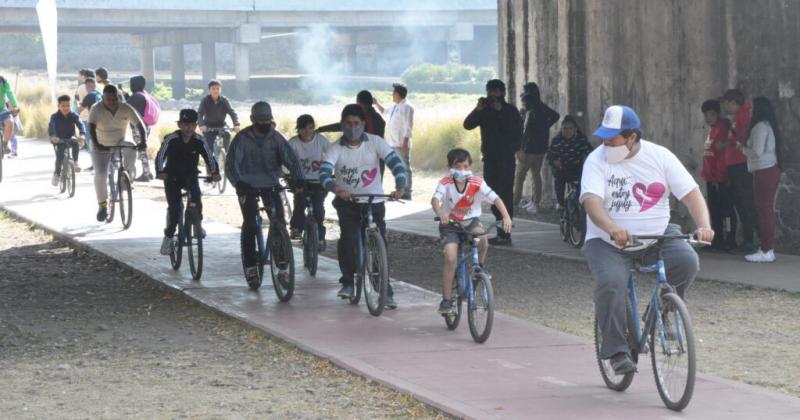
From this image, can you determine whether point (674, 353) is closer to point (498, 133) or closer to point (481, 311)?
point (481, 311)

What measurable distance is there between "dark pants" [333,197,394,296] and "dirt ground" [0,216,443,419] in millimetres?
1076

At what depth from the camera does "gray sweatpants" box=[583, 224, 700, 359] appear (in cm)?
790

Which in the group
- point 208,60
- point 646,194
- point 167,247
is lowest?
point 167,247

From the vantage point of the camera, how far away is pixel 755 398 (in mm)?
7996

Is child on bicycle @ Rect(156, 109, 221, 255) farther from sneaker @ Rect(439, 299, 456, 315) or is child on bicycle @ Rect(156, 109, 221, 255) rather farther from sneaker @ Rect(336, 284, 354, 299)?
sneaker @ Rect(439, 299, 456, 315)

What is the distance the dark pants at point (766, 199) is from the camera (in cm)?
1446

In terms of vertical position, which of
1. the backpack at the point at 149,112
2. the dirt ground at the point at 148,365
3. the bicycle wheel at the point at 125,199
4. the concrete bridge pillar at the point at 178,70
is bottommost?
the dirt ground at the point at 148,365

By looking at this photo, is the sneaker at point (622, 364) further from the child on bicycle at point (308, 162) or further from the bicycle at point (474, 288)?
the child on bicycle at point (308, 162)

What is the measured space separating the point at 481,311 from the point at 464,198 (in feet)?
2.77

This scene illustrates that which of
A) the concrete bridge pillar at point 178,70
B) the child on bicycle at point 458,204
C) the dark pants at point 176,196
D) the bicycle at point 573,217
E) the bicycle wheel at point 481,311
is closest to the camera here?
the bicycle wheel at point 481,311

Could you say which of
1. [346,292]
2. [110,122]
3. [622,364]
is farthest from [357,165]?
[110,122]

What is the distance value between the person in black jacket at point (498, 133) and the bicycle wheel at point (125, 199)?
427cm

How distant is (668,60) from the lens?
1728 centimetres

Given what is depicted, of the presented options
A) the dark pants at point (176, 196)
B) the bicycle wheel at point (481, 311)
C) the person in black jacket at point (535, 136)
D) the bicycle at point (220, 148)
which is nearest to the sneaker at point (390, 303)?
the bicycle wheel at point (481, 311)
